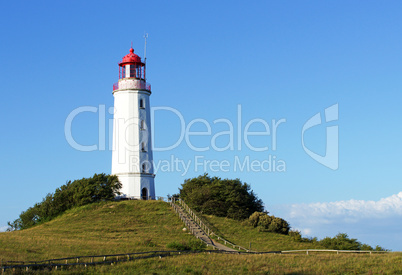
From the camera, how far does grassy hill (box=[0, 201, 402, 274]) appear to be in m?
26.2

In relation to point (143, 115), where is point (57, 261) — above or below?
below

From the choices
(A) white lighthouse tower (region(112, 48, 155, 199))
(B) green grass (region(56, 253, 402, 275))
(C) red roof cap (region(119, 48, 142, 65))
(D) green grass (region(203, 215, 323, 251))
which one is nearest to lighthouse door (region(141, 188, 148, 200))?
(A) white lighthouse tower (region(112, 48, 155, 199))

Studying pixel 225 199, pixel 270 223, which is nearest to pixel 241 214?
pixel 225 199

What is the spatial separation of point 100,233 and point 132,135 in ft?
50.5

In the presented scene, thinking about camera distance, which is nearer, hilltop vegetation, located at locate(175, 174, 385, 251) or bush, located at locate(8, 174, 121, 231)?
hilltop vegetation, located at locate(175, 174, 385, 251)

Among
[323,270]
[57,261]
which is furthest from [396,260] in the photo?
[57,261]

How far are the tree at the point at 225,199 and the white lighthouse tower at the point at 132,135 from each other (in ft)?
16.3

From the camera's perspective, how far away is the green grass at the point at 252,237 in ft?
130

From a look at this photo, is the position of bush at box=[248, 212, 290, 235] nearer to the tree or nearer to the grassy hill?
the grassy hill

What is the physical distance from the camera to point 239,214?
5131cm

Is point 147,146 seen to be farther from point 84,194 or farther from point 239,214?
point 239,214

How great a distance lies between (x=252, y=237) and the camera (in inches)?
1683

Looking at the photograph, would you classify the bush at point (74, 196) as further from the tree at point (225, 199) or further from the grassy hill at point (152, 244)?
the tree at point (225, 199)

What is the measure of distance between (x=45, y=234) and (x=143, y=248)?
9952mm
